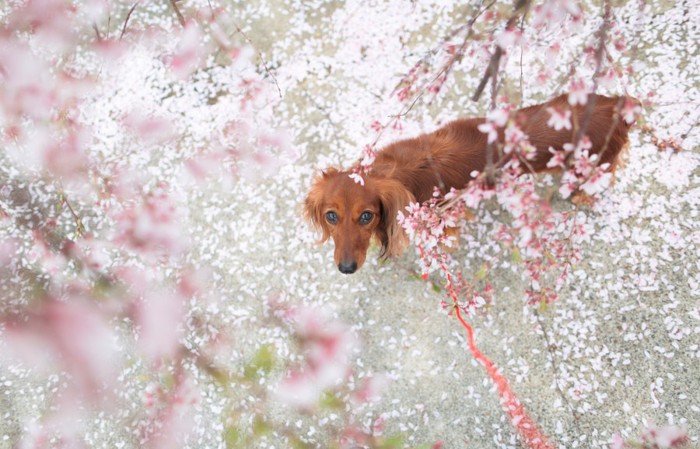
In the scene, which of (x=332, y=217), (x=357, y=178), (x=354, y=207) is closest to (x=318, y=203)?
(x=332, y=217)

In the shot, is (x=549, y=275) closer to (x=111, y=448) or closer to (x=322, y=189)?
(x=322, y=189)

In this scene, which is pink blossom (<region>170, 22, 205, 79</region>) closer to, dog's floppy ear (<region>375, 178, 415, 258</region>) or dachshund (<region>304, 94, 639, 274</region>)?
dachshund (<region>304, 94, 639, 274</region>)

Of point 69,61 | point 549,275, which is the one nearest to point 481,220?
point 549,275

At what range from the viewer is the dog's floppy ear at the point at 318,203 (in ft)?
11.4

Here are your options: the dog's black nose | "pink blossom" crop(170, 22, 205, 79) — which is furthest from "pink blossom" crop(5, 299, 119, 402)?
"pink blossom" crop(170, 22, 205, 79)

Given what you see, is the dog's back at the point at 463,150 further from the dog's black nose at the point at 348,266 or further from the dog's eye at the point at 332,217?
the dog's black nose at the point at 348,266

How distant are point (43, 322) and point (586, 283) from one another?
5.81 meters

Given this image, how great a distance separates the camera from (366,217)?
3373 millimetres

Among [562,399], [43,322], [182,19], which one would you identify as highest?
[182,19]

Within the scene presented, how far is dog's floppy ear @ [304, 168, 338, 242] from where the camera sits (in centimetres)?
348

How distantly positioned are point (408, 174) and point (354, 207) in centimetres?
65

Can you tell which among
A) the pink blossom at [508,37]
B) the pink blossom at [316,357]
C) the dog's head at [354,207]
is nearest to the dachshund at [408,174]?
the dog's head at [354,207]

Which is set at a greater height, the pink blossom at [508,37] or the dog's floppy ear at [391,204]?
the pink blossom at [508,37]

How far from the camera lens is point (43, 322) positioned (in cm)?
492
